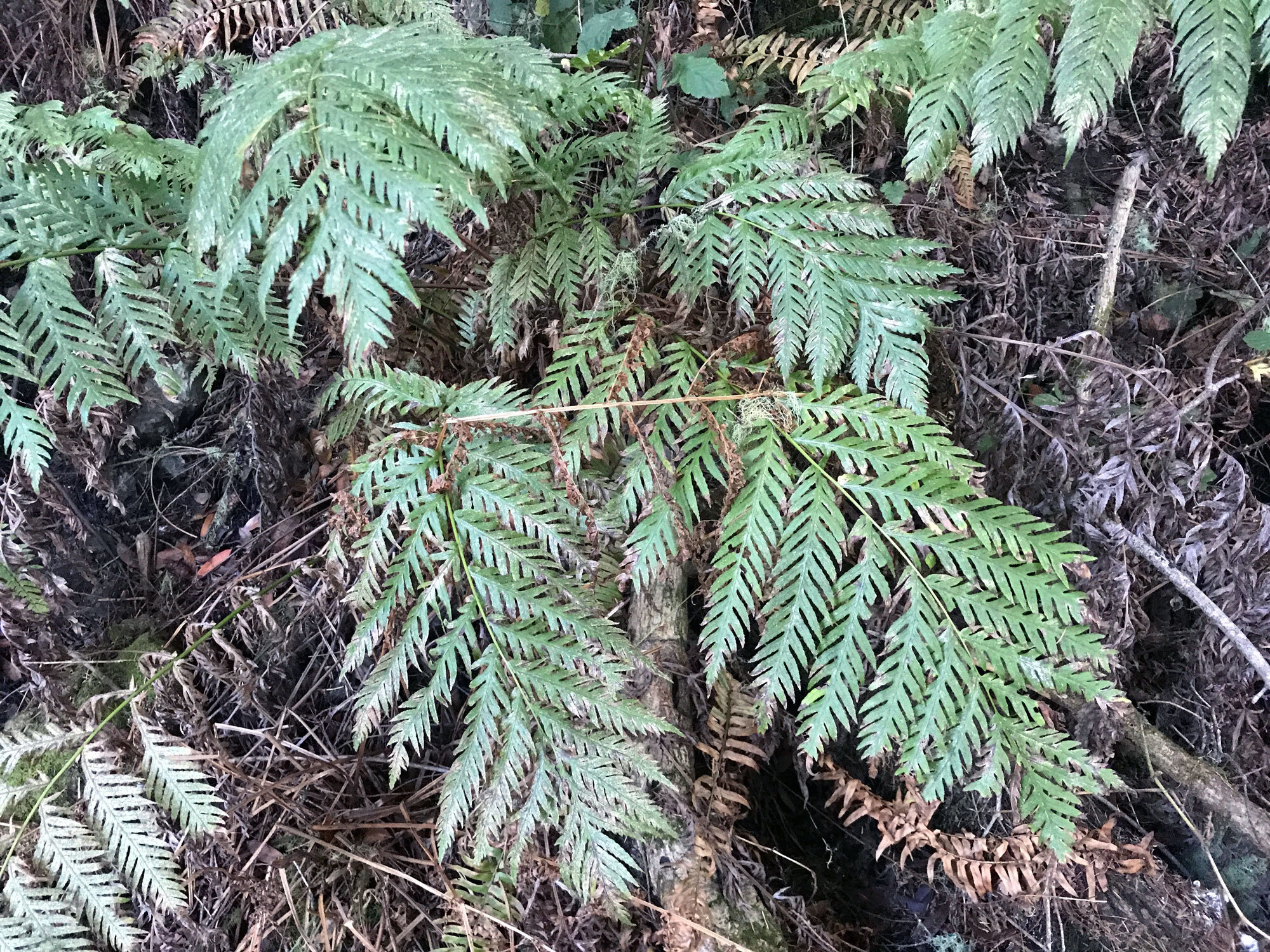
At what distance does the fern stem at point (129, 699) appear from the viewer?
1.88 m

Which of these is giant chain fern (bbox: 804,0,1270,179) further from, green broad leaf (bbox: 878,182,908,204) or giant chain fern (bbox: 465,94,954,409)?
green broad leaf (bbox: 878,182,908,204)

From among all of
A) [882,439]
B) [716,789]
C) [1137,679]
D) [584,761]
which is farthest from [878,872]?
[882,439]

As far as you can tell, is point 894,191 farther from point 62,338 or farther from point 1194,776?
point 62,338

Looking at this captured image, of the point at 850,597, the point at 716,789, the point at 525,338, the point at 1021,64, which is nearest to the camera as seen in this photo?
the point at 1021,64

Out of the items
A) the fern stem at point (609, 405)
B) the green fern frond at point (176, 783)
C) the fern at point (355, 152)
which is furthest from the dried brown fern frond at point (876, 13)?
the green fern frond at point (176, 783)

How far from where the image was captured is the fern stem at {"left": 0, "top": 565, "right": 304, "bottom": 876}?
188 centimetres

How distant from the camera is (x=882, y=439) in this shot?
73.9 inches

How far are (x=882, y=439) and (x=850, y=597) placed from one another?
0.40m

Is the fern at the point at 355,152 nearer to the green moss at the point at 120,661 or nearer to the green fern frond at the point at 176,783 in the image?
the green fern frond at the point at 176,783

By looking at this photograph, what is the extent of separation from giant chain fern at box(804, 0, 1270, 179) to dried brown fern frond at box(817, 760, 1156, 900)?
60.6 inches

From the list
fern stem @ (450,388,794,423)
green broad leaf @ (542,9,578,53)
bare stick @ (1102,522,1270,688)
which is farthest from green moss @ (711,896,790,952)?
green broad leaf @ (542,9,578,53)

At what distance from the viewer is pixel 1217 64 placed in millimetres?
1527

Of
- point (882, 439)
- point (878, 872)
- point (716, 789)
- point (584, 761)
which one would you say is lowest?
point (878, 872)

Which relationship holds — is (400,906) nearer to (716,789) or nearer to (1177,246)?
(716,789)
